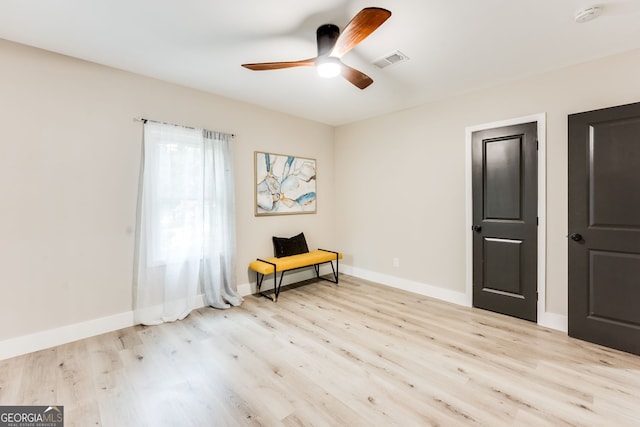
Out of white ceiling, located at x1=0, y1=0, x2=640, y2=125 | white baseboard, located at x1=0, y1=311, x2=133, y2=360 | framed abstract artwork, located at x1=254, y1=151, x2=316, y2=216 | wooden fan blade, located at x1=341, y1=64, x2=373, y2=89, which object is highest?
white ceiling, located at x1=0, y1=0, x2=640, y2=125

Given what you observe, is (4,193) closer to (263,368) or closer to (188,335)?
(188,335)

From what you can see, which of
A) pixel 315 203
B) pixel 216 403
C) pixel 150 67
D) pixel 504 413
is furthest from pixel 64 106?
Answer: pixel 504 413

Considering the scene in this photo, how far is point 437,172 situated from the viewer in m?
3.78

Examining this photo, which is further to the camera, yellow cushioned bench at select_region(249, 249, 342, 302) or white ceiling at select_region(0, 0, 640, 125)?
yellow cushioned bench at select_region(249, 249, 342, 302)

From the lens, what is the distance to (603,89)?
263 centimetres

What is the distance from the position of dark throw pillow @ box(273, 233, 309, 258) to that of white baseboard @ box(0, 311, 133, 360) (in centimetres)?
186

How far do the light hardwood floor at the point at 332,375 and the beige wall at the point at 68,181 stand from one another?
0.45 metres

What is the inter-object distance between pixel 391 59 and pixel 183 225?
2788mm

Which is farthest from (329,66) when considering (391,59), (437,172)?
(437,172)

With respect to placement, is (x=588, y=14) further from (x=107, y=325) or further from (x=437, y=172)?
(x=107, y=325)

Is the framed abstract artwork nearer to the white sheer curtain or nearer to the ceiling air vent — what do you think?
the white sheer curtain

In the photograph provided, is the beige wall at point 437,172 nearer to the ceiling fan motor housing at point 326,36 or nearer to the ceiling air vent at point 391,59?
the ceiling air vent at point 391,59

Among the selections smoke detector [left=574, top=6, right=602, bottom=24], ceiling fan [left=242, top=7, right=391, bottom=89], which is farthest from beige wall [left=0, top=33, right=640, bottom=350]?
ceiling fan [left=242, top=7, right=391, bottom=89]

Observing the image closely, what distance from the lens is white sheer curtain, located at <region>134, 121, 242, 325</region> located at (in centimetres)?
301
